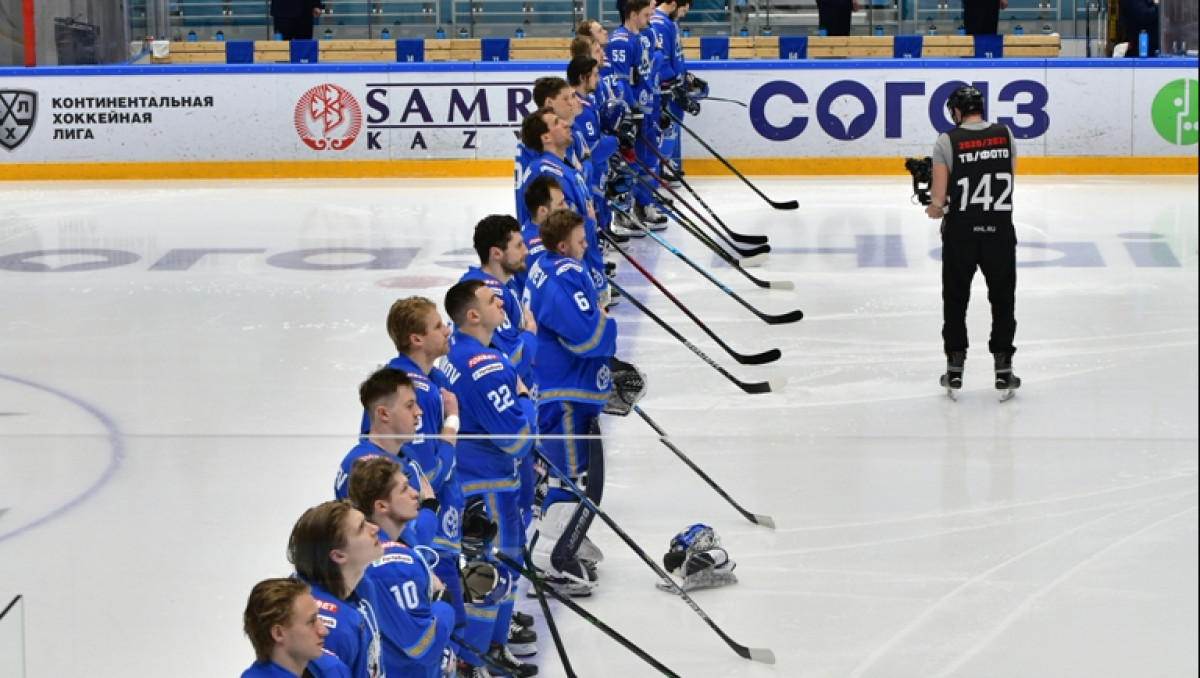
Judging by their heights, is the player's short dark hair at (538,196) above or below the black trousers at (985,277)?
above

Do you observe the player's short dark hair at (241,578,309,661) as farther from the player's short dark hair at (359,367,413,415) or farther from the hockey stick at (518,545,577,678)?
the hockey stick at (518,545,577,678)

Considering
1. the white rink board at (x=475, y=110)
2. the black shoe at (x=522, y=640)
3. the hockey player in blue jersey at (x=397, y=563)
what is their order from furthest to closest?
the white rink board at (x=475, y=110) < the black shoe at (x=522, y=640) < the hockey player in blue jersey at (x=397, y=563)

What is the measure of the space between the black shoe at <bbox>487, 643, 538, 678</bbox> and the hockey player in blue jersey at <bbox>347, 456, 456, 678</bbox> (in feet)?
2.35

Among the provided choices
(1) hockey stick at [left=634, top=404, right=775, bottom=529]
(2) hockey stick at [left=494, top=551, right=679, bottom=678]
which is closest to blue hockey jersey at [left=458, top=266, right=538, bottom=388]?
(2) hockey stick at [left=494, top=551, right=679, bottom=678]

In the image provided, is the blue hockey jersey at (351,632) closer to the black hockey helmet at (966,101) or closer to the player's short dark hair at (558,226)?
the player's short dark hair at (558,226)

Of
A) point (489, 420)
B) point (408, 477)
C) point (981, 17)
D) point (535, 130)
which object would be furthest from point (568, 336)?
point (981, 17)

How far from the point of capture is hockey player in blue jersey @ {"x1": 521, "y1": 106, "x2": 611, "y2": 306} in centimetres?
685

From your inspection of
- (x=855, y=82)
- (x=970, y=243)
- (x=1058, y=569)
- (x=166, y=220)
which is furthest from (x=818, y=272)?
(x=1058, y=569)

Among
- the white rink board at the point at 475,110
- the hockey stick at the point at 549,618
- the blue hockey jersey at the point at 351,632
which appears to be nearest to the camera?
the blue hockey jersey at the point at 351,632

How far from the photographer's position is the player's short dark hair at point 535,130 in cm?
691

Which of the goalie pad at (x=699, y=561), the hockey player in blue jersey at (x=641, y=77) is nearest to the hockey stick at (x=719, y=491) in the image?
the goalie pad at (x=699, y=561)

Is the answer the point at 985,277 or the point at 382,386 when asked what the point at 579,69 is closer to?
the point at 985,277

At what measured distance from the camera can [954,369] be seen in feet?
22.4

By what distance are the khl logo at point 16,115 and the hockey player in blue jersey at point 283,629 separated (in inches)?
438
